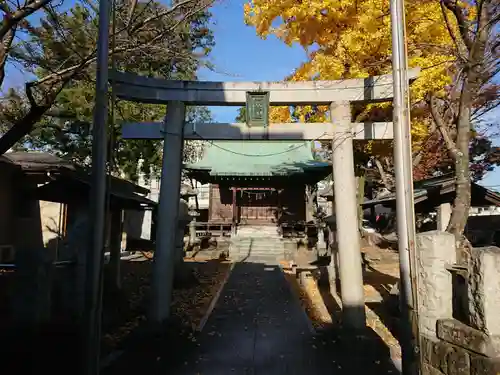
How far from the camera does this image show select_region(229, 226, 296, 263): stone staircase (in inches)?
821

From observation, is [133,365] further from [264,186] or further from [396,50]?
[264,186]

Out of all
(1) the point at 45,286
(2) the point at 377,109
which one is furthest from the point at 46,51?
(2) the point at 377,109

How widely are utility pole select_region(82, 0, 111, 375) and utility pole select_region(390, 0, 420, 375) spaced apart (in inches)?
150

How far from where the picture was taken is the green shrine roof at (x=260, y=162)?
22547mm

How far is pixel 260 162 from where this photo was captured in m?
24.5

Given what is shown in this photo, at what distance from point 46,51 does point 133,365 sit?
6980mm

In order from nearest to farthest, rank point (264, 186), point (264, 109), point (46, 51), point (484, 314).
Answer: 1. point (484, 314)
2. point (264, 109)
3. point (46, 51)
4. point (264, 186)

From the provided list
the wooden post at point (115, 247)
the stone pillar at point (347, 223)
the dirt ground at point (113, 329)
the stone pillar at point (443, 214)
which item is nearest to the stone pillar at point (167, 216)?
the dirt ground at point (113, 329)

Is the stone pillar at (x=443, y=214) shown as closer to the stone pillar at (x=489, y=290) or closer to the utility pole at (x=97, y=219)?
the stone pillar at (x=489, y=290)

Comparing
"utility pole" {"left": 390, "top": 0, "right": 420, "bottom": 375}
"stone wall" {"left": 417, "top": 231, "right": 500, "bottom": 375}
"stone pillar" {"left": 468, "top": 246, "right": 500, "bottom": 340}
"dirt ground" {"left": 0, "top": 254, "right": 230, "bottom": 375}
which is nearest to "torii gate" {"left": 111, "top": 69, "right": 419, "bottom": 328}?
"dirt ground" {"left": 0, "top": 254, "right": 230, "bottom": 375}

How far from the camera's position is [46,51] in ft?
29.3

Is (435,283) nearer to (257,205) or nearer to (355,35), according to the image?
(355,35)

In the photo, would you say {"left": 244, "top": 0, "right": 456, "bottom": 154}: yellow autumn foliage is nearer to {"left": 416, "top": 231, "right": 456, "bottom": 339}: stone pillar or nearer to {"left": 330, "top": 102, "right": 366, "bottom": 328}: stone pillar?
{"left": 330, "top": 102, "right": 366, "bottom": 328}: stone pillar

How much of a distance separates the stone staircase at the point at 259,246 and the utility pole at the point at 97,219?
51.6 feet
